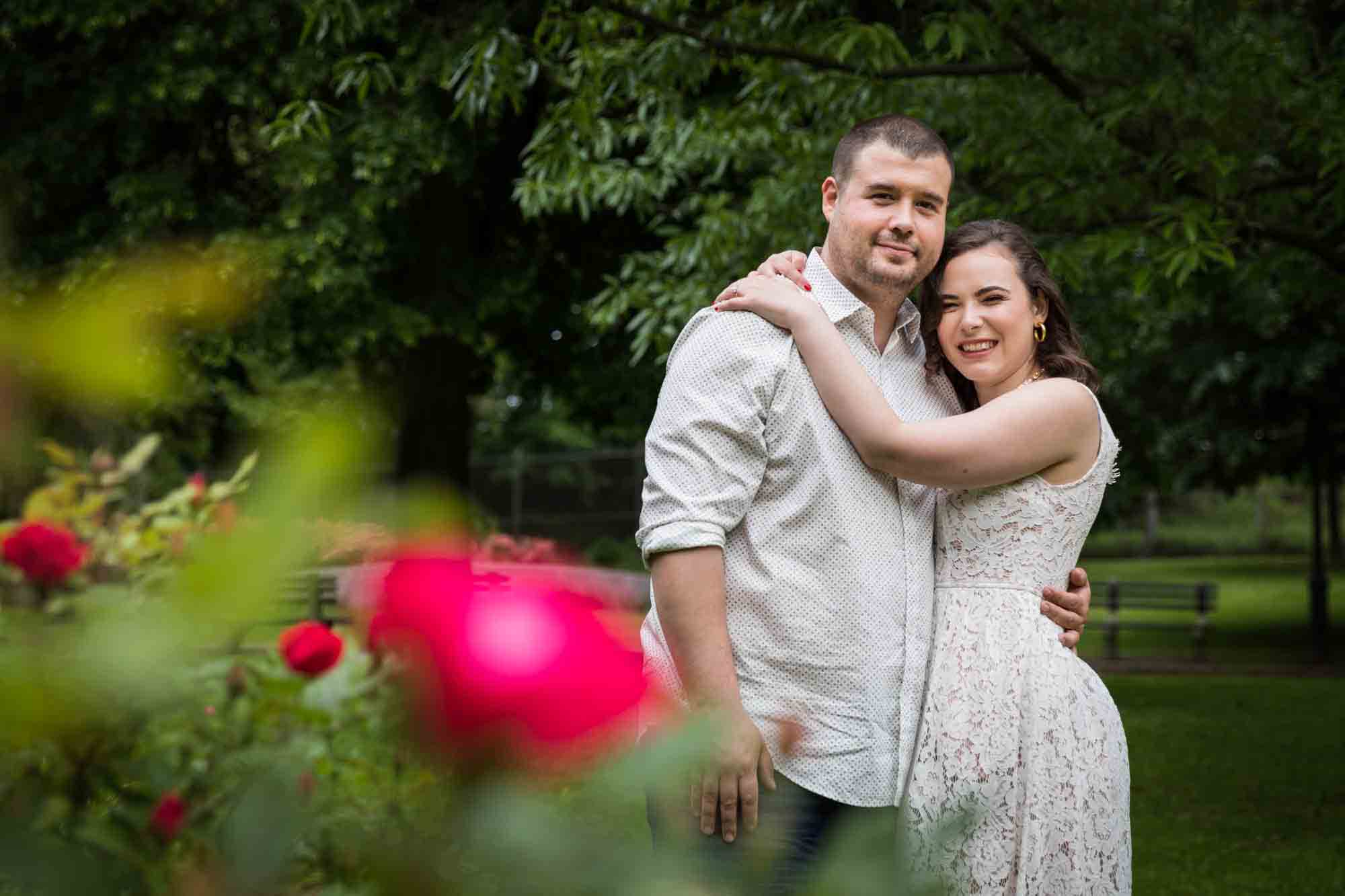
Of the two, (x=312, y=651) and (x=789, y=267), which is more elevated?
(x=789, y=267)

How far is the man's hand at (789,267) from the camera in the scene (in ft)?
10.5

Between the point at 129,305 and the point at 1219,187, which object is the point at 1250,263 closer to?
the point at 1219,187

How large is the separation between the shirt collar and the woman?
0.07 metres

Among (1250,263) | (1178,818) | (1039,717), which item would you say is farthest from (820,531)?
(1178,818)

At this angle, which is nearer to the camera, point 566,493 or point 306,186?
point 306,186

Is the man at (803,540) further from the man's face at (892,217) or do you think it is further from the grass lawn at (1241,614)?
the grass lawn at (1241,614)

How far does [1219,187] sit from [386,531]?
612cm

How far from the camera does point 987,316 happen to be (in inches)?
122

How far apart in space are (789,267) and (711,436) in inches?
23.7

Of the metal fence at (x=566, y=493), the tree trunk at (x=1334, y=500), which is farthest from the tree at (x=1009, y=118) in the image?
the metal fence at (x=566, y=493)

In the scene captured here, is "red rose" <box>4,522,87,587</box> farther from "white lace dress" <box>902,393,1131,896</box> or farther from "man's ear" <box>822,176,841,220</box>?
"man's ear" <box>822,176,841,220</box>

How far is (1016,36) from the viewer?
6.28m

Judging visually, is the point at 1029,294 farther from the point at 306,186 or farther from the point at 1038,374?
the point at 306,186

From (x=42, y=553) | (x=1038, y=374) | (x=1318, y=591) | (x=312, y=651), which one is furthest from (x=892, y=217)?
(x=1318, y=591)
